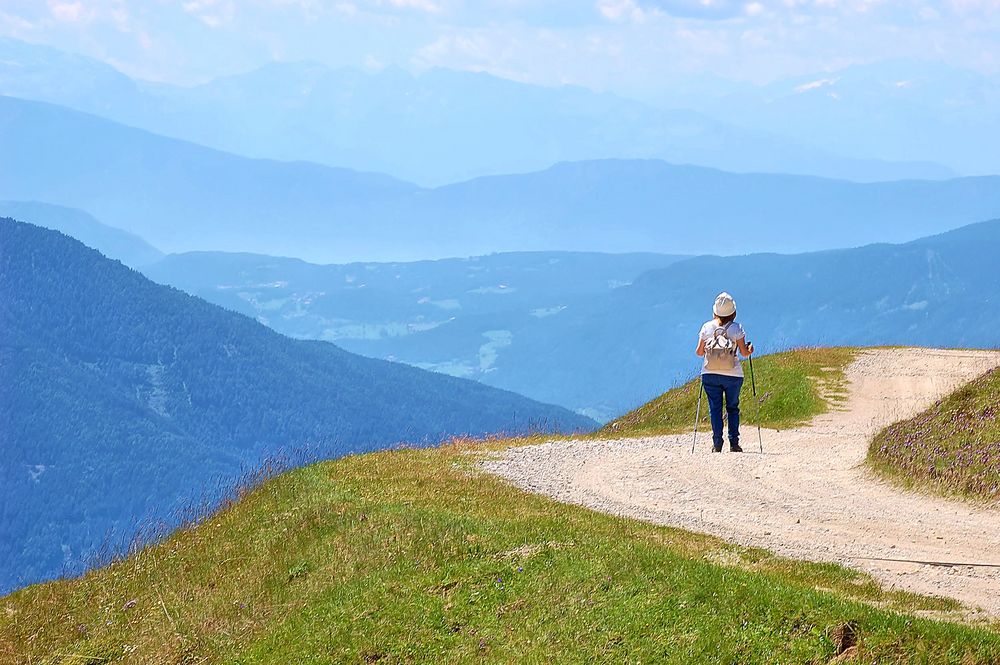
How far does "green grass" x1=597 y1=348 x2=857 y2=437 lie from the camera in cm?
2868

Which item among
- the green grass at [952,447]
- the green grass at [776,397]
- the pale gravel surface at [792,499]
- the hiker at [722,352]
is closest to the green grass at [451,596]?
the pale gravel surface at [792,499]

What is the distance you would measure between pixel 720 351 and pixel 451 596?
9634 mm

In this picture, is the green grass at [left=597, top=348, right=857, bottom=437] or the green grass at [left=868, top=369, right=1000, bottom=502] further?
the green grass at [left=597, top=348, right=857, bottom=437]

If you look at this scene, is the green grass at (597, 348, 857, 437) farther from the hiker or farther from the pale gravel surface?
the hiker

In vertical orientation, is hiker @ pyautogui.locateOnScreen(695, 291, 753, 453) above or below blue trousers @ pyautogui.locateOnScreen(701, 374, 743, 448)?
above

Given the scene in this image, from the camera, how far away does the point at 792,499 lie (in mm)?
17375

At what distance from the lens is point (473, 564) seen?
43.4ft

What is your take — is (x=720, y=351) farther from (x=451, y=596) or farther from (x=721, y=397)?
(x=451, y=596)

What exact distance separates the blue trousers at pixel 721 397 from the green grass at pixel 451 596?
5119 millimetres

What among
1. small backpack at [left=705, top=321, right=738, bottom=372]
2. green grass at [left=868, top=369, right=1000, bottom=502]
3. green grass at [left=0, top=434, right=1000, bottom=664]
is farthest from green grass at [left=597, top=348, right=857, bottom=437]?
green grass at [left=0, top=434, right=1000, bottom=664]

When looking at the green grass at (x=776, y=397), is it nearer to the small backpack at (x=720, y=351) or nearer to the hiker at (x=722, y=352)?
the hiker at (x=722, y=352)

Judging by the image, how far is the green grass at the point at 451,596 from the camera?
10609 mm

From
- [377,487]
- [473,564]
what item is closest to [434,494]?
[377,487]

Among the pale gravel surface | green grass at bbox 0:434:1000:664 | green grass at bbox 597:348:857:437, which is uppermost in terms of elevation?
green grass at bbox 597:348:857:437
